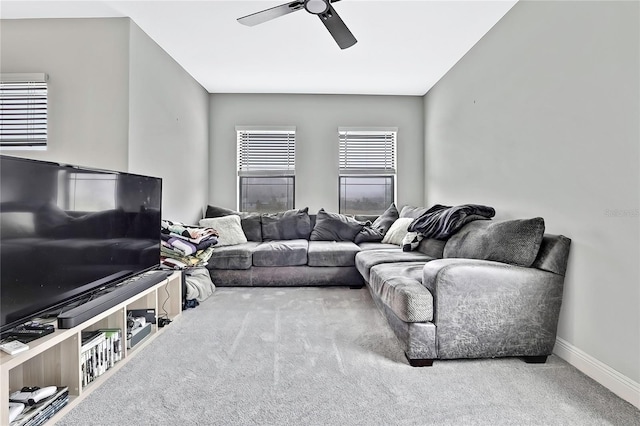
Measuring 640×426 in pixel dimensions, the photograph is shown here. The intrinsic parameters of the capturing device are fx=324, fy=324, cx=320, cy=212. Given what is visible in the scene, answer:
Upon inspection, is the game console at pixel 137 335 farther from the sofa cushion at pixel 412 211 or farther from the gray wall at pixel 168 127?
the sofa cushion at pixel 412 211

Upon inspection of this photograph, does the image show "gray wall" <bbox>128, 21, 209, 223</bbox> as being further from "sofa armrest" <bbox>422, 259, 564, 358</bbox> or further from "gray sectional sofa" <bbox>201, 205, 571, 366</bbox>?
"sofa armrest" <bbox>422, 259, 564, 358</bbox>

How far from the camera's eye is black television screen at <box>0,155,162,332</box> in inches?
50.6

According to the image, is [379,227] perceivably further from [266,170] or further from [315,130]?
[266,170]

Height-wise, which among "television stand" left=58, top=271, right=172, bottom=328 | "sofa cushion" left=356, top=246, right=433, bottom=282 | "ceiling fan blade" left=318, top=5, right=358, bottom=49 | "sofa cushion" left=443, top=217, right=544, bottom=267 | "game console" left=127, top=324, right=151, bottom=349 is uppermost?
"ceiling fan blade" left=318, top=5, right=358, bottom=49

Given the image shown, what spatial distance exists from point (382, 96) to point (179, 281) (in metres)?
3.72

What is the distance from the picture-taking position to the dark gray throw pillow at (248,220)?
4293mm

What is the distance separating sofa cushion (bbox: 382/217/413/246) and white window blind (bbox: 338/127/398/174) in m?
1.04

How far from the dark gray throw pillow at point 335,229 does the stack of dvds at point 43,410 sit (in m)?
3.05

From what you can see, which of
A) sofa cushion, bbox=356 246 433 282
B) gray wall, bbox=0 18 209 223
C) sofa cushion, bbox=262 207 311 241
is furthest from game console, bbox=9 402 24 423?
sofa cushion, bbox=262 207 311 241

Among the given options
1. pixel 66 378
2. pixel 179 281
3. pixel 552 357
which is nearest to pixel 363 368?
pixel 552 357

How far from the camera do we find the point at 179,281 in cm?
267

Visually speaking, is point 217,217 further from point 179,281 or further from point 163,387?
point 163,387

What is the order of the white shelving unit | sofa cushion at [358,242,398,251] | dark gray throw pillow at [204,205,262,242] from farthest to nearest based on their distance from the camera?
dark gray throw pillow at [204,205,262,242] → sofa cushion at [358,242,398,251] → the white shelving unit

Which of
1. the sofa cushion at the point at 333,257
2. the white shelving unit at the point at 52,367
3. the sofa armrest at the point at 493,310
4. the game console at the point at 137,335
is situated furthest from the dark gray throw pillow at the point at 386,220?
the white shelving unit at the point at 52,367
